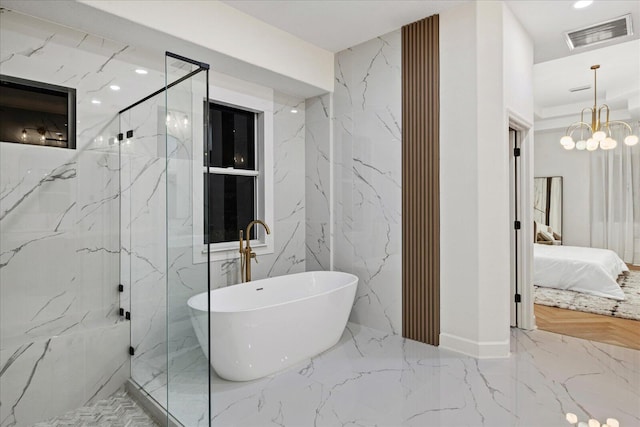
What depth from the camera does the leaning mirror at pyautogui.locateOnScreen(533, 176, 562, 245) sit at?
7.12 meters

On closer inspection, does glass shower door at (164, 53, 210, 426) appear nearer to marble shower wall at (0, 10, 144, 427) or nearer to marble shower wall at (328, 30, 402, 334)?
marble shower wall at (0, 10, 144, 427)

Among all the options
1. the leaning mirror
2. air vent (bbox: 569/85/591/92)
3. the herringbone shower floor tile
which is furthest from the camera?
the leaning mirror

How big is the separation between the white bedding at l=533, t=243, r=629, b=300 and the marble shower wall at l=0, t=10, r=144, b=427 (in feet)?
16.0

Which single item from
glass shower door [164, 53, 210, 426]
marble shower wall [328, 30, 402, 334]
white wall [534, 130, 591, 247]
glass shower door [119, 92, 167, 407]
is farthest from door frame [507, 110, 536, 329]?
white wall [534, 130, 591, 247]

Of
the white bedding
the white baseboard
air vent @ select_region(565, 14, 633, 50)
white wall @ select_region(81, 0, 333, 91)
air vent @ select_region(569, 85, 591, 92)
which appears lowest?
the white baseboard

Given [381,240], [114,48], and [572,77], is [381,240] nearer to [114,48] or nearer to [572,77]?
[114,48]

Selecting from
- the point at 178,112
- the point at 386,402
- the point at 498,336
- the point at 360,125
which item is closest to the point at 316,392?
the point at 386,402

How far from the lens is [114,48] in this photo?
261 cm

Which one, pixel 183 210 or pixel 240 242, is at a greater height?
pixel 183 210

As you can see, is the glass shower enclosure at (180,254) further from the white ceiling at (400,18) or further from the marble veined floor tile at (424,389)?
the white ceiling at (400,18)

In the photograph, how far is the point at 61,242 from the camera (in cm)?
232

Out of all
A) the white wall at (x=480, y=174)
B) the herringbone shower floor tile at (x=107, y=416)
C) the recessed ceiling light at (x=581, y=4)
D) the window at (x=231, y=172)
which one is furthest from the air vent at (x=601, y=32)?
the herringbone shower floor tile at (x=107, y=416)

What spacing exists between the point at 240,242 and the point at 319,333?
108cm

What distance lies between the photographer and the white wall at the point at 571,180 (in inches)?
271
